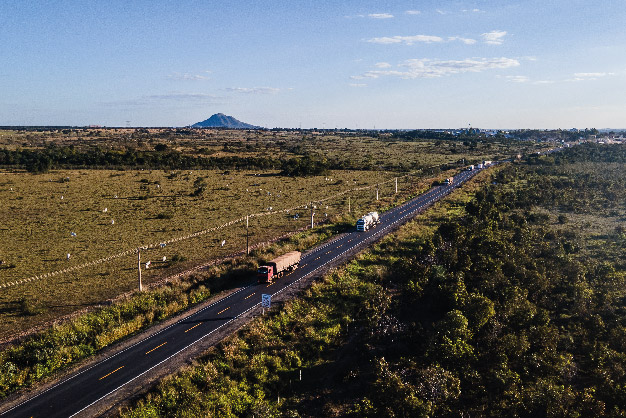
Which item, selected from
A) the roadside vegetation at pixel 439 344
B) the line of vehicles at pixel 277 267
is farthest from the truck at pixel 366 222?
the line of vehicles at pixel 277 267

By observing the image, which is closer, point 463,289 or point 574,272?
point 463,289

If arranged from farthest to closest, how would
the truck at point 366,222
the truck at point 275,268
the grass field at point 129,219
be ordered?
the truck at point 366,222 → the truck at point 275,268 → the grass field at point 129,219

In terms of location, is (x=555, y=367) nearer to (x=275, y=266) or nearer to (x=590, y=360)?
(x=590, y=360)

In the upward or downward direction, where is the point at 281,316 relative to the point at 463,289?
downward

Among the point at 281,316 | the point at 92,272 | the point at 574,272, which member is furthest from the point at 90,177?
the point at 574,272

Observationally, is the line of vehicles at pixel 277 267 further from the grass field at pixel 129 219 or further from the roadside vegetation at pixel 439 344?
the grass field at pixel 129 219

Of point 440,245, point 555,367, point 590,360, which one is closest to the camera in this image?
point 555,367

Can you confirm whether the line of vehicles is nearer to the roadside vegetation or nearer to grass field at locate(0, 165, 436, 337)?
the roadside vegetation
